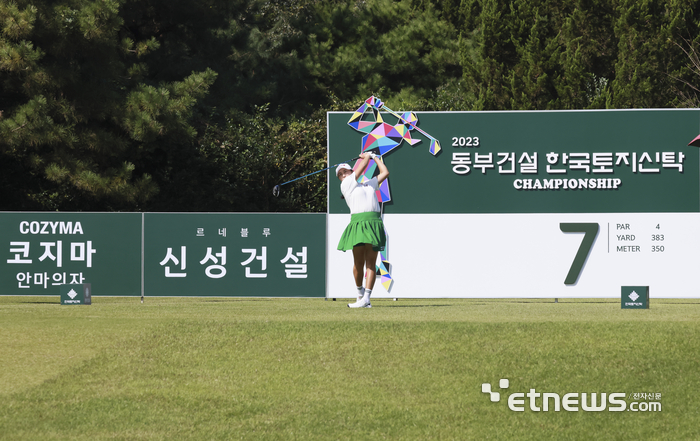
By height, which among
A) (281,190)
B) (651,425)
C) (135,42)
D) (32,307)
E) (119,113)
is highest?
(135,42)

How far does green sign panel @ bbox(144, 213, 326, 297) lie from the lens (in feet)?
38.1

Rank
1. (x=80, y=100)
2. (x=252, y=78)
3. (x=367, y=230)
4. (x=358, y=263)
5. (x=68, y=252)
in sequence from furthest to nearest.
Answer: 1. (x=252, y=78)
2. (x=80, y=100)
3. (x=68, y=252)
4. (x=358, y=263)
5. (x=367, y=230)

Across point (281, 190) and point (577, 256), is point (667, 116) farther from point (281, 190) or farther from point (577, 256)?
point (281, 190)

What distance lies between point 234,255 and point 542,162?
4786 millimetres

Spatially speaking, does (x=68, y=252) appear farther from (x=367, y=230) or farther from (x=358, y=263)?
(x=367, y=230)

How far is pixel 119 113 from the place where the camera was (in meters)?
16.5

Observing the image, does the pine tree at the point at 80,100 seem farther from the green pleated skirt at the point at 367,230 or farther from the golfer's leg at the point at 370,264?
the golfer's leg at the point at 370,264

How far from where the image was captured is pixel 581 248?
11359 millimetres

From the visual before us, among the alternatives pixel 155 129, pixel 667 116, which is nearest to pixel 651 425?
pixel 667 116

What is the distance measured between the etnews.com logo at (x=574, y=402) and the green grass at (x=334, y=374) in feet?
0.18

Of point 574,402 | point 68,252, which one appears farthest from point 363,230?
point 68,252

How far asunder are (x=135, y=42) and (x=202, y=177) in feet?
12.9

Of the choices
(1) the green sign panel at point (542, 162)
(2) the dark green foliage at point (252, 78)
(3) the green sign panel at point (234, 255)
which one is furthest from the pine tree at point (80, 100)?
(1) the green sign panel at point (542, 162)

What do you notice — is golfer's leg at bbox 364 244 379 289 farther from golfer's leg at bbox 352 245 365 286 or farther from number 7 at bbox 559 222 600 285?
number 7 at bbox 559 222 600 285
